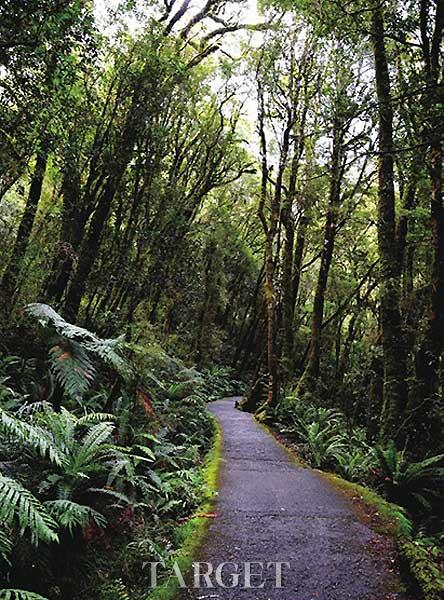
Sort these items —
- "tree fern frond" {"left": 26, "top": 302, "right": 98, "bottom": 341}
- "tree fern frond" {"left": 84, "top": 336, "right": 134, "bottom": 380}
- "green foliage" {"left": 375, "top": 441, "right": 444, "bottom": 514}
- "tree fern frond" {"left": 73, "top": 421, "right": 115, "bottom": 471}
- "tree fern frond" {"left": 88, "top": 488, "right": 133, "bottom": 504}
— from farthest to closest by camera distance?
"green foliage" {"left": 375, "top": 441, "right": 444, "bottom": 514}, "tree fern frond" {"left": 26, "top": 302, "right": 98, "bottom": 341}, "tree fern frond" {"left": 84, "top": 336, "right": 134, "bottom": 380}, "tree fern frond" {"left": 73, "top": 421, "right": 115, "bottom": 471}, "tree fern frond" {"left": 88, "top": 488, "right": 133, "bottom": 504}

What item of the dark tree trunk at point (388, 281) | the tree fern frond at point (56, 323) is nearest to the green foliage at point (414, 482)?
the dark tree trunk at point (388, 281)

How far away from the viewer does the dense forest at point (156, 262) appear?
15.6ft

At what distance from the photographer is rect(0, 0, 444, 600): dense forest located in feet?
15.6

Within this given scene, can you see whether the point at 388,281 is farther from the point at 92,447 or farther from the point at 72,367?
the point at 92,447

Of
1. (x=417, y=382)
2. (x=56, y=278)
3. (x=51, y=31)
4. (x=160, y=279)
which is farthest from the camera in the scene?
(x=160, y=279)

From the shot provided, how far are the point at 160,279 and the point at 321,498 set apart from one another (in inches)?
359

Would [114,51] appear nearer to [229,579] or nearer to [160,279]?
[160,279]

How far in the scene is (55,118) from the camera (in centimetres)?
716

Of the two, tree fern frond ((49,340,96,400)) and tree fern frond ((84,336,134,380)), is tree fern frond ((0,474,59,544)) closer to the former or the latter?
tree fern frond ((49,340,96,400))

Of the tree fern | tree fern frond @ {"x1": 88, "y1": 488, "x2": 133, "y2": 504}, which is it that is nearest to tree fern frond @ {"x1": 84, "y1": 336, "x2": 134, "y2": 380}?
the tree fern

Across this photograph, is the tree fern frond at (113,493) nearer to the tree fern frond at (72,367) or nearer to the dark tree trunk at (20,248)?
the tree fern frond at (72,367)

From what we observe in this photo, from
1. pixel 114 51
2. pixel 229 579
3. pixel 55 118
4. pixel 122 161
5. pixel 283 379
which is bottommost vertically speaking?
pixel 229 579

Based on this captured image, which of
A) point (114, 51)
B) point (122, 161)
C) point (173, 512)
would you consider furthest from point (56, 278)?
point (173, 512)

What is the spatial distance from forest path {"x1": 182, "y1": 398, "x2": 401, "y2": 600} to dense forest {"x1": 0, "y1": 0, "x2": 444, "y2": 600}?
438 mm
